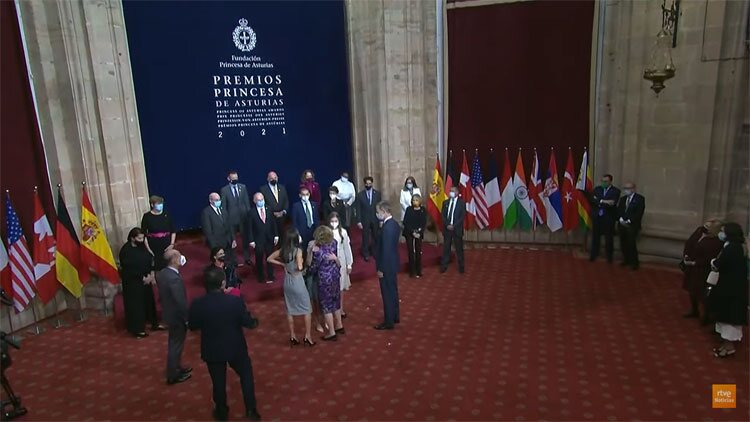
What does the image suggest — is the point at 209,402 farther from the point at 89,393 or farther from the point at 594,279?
the point at 594,279

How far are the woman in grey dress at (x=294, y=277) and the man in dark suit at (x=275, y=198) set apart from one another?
2.18 meters

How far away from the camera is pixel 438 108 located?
10.1 m

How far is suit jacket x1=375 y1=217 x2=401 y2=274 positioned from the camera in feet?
20.6

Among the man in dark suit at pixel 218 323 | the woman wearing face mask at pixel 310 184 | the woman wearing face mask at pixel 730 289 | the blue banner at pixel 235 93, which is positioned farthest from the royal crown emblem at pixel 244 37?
the woman wearing face mask at pixel 730 289

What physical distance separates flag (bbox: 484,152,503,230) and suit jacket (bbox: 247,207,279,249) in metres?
4.11

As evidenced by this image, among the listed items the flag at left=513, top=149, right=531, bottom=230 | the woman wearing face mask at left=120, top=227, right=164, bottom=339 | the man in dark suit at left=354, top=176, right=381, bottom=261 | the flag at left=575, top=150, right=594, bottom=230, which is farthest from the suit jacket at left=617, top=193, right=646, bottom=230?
the woman wearing face mask at left=120, top=227, right=164, bottom=339

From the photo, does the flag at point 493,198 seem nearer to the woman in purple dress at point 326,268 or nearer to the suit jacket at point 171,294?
the woman in purple dress at point 326,268

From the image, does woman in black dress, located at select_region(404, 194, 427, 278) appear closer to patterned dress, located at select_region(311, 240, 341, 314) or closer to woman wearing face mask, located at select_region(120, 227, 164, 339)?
patterned dress, located at select_region(311, 240, 341, 314)

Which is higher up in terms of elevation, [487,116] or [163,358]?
[487,116]

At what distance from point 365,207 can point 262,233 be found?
5.94 ft

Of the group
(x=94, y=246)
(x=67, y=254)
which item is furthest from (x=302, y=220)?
(x=67, y=254)

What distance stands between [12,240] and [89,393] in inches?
94.9

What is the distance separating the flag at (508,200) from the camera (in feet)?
32.3

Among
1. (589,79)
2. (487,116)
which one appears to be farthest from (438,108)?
(589,79)
